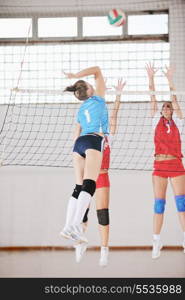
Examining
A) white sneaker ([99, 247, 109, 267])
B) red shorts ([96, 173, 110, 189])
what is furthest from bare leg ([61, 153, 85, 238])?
white sneaker ([99, 247, 109, 267])

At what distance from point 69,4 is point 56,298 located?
328 cm

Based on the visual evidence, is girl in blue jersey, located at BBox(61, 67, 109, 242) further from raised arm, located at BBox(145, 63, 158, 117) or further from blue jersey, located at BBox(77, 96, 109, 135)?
raised arm, located at BBox(145, 63, 158, 117)

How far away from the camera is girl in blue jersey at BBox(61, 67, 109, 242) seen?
493 centimetres

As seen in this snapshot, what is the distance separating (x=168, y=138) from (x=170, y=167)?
0.30m

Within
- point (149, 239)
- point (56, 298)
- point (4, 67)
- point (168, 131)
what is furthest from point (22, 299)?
point (4, 67)

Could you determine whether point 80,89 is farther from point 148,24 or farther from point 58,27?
point 148,24

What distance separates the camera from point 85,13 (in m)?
6.19

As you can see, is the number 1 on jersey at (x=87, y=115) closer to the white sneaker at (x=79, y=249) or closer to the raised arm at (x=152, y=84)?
the raised arm at (x=152, y=84)

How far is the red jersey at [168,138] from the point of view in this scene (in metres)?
5.40

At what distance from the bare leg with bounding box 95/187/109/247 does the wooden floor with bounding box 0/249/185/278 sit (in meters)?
0.38

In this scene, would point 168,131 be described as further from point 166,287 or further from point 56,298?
point 56,298

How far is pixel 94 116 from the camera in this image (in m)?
5.11

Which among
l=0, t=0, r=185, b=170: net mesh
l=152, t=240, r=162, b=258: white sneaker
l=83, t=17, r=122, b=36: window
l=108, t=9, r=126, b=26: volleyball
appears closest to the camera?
l=108, t=9, r=126, b=26: volleyball

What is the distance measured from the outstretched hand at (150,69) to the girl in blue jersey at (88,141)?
0.62 meters
